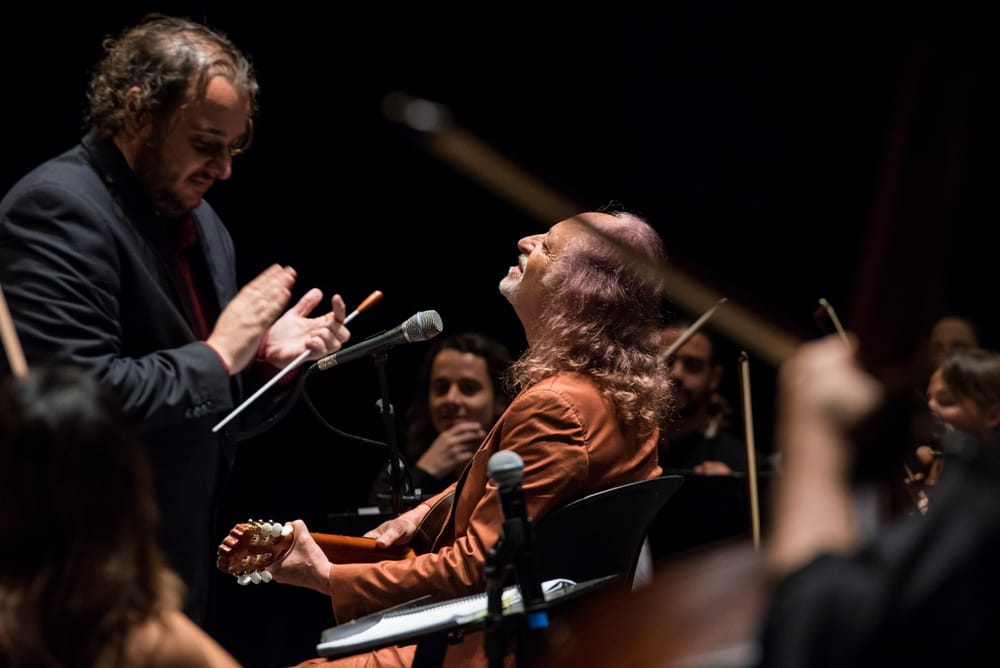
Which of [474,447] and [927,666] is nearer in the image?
[927,666]

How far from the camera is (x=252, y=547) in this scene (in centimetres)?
239

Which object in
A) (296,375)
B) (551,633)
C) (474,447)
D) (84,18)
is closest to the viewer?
(551,633)

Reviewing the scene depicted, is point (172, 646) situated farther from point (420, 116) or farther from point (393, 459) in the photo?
point (393, 459)

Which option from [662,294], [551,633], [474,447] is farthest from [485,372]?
[551,633]

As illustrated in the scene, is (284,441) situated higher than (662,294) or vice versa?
(662,294)

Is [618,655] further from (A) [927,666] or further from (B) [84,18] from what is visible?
(B) [84,18]

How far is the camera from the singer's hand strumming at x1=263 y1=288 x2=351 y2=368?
2582mm

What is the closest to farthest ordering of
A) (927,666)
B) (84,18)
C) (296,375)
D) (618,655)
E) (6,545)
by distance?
(927,666) → (618,655) → (6,545) → (296,375) → (84,18)

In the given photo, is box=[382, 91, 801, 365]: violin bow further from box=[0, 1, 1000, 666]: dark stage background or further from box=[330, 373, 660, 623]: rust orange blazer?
box=[330, 373, 660, 623]: rust orange blazer

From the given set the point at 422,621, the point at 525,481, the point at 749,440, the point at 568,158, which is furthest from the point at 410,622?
the point at 568,158

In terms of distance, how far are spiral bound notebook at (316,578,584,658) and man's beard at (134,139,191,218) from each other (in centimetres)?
103

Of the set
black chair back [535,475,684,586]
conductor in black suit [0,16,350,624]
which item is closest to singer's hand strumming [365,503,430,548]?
conductor in black suit [0,16,350,624]

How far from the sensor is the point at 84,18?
3.99 metres

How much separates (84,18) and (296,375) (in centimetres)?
195
